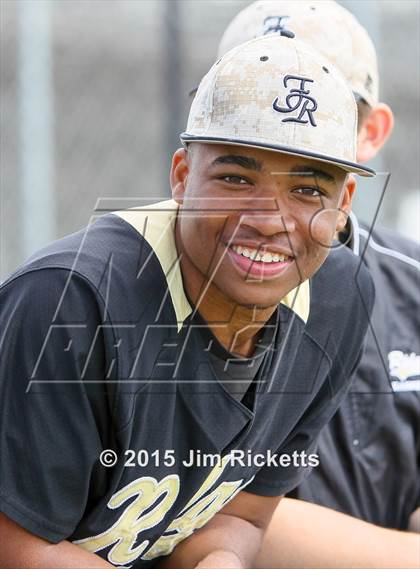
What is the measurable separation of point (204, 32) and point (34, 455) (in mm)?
1871

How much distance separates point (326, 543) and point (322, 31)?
1.08 m

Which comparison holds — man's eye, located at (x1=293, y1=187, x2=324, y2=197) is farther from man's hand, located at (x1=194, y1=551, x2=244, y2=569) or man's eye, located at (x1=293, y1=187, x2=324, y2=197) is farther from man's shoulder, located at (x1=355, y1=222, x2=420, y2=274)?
man's shoulder, located at (x1=355, y1=222, x2=420, y2=274)

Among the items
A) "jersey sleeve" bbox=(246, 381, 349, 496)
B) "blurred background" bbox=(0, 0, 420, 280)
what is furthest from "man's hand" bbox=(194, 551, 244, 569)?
"blurred background" bbox=(0, 0, 420, 280)

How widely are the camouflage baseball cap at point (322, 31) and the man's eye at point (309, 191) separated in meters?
0.83

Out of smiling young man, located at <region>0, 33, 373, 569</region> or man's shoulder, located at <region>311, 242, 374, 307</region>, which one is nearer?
smiling young man, located at <region>0, 33, 373, 569</region>

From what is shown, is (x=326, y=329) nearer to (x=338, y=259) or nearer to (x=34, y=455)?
(x=338, y=259)

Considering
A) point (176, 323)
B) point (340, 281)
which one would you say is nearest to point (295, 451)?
point (340, 281)

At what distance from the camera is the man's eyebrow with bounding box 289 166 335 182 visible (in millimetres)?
1558

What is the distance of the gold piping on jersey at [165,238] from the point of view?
1.66 metres

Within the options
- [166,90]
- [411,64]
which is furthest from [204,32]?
[411,64]

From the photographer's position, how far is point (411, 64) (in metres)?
3.43

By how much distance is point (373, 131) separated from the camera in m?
2.60

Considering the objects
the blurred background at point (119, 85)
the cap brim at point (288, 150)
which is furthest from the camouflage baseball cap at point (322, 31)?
the cap brim at point (288, 150)

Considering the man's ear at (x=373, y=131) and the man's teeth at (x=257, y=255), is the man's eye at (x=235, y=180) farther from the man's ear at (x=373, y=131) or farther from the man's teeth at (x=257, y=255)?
the man's ear at (x=373, y=131)
